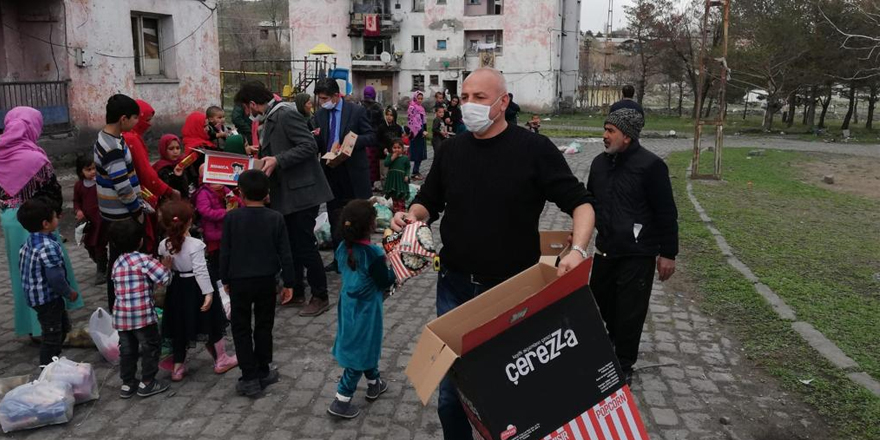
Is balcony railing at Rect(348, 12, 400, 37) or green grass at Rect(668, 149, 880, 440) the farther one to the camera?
balcony railing at Rect(348, 12, 400, 37)

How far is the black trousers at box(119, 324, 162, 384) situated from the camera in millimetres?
4449

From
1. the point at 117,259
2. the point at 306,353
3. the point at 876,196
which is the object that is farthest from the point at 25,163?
the point at 876,196

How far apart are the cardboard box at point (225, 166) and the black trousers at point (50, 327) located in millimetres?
1487

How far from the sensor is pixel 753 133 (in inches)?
1225

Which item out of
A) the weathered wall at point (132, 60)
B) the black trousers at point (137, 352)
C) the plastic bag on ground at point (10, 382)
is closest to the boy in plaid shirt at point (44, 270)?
the plastic bag on ground at point (10, 382)

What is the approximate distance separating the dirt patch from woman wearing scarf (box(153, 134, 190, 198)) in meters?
13.3

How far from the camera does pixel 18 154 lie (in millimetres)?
5344

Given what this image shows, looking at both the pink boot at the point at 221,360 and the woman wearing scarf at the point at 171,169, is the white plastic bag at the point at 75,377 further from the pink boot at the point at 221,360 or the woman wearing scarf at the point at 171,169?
the woman wearing scarf at the point at 171,169

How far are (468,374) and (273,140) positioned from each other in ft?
13.5

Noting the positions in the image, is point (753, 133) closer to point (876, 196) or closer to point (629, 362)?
point (876, 196)

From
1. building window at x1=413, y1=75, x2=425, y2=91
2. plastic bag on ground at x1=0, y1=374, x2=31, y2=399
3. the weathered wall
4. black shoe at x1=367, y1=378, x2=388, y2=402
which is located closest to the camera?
plastic bag on ground at x1=0, y1=374, x2=31, y2=399

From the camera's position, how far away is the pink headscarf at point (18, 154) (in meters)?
5.30

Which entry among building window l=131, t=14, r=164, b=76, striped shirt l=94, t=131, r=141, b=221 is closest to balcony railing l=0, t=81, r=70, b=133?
building window l=131, t=14, r=164, b=76

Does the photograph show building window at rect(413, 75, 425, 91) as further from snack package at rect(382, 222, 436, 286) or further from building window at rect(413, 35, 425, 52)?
snack package at rect(382, 222, 436, 286)
